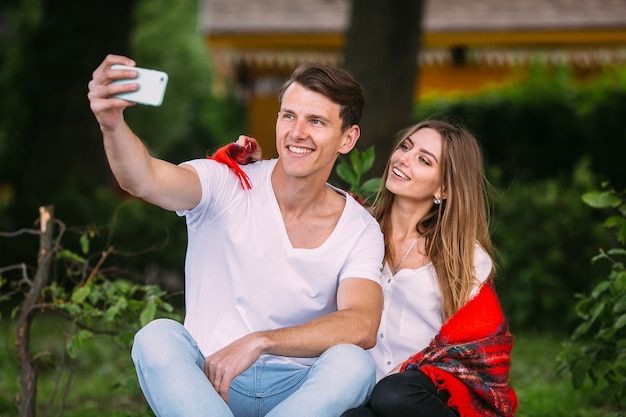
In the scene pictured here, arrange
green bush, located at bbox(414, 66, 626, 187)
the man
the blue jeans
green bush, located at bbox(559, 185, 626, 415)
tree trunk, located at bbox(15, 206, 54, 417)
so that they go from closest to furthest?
the blue jeans, the man, tree trunk, located at bbox(15, 206, 54, 417), green bush, located at bbox(559, 185, 626, 415), green bush, located at bbox(414, 66, 626, 187)

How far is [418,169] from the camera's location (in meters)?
3.80

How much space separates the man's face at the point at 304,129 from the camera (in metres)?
3.50

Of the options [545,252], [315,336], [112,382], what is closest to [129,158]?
[315,336]

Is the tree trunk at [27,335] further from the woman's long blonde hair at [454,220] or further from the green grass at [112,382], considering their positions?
A: the woman's long blonde hair at [454,220]

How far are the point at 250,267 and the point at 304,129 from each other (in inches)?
20.9

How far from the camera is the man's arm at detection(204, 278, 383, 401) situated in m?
3.13

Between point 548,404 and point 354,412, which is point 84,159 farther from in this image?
point 354,412

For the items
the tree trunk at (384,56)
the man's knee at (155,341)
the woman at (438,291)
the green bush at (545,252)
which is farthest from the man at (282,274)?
the green bush at (545,252)

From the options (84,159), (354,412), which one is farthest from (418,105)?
(354,412)

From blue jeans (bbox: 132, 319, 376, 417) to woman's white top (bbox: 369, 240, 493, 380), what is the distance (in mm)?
388

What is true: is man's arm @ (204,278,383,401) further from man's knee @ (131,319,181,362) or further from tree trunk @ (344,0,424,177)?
tree trunk @ (344,0,424,177)

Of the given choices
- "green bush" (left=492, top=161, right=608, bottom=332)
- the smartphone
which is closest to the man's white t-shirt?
the smartphone

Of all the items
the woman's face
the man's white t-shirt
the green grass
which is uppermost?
the woman's face

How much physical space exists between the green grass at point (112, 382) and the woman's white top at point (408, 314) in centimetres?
110
